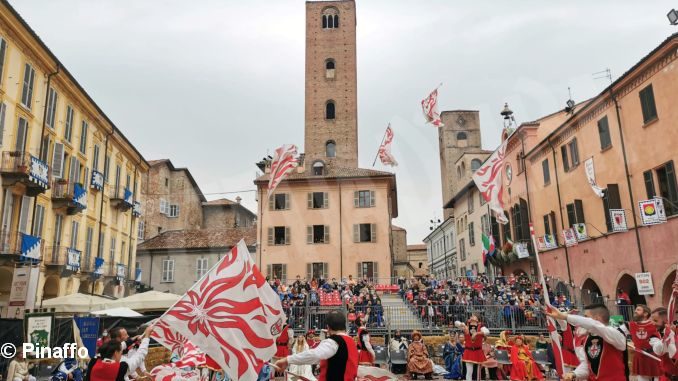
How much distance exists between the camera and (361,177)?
4062 centimetres

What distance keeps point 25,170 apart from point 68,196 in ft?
16.4

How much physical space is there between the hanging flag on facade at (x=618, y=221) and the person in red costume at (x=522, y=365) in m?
10.7

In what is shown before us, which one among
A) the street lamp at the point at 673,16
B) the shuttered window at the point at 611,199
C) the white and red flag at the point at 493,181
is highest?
the street lamp at the point at 673,16

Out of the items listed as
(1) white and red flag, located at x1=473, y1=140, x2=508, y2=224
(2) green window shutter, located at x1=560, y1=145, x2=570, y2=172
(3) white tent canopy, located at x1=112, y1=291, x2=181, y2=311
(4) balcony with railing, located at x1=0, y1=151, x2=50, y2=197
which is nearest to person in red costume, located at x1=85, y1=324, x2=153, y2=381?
(1) white and red flag, located at x1=473, y1=140, x2=508, y2=224

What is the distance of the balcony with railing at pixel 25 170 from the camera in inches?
884

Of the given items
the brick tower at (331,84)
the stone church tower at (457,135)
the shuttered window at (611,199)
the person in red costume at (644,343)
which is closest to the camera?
the person in red costume at (644,343)

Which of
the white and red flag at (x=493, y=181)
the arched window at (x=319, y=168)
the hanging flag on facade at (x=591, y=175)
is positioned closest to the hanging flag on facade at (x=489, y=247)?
Answer: the hanging flag on facade at (x=591, y=175)

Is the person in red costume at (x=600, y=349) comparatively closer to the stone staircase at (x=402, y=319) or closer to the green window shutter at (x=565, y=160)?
the stone staircase at (x=402, y=319)

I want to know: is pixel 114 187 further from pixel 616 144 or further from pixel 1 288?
pixel 616 144

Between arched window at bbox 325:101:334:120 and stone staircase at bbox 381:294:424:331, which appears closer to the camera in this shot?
stone staircase at bbox 381:294:424:331

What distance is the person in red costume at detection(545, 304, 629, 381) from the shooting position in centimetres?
604

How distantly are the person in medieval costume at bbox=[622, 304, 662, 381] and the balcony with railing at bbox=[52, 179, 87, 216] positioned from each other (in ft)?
89.8

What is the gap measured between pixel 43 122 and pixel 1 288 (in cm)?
838

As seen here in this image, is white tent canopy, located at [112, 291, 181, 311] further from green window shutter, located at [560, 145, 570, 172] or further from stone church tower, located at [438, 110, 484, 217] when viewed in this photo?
stone church tower, located at [438, 110, 484, 217]
